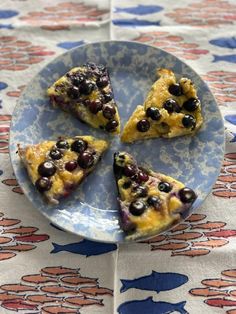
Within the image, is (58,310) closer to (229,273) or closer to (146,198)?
(146,198)

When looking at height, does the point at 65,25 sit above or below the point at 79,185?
above

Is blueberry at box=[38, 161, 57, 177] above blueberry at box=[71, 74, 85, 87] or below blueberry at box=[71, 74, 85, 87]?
below

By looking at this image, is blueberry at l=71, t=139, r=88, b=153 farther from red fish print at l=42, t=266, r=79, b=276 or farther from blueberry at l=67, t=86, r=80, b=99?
red fish print at l=42, t=266, r=79, b=276

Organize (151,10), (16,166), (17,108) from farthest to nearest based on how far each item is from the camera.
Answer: (151,10)
(17,108)
(16,166)

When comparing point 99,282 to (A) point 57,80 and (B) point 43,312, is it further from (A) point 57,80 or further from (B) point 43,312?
(A) point 57,80

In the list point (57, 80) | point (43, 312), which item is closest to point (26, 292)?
point (43, 312)

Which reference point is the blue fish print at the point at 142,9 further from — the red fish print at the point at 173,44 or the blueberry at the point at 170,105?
the blueberry at the point at 170,105

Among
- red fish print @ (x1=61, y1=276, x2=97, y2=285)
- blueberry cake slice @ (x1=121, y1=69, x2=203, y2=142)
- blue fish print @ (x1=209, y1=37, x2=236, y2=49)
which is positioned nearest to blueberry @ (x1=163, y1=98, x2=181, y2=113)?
blueberry cake slice @ (x1=121, y1=69, x2=203, y2=142)
